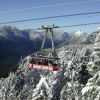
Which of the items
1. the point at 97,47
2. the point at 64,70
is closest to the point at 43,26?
the point at 97,47

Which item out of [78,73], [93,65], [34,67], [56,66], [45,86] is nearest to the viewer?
[93,65]

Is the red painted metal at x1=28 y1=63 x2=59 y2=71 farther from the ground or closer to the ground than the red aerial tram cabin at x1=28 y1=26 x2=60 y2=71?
closer to the ground

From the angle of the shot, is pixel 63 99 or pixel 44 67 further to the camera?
pixel 63 99

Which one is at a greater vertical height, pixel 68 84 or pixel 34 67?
pixel 34 67

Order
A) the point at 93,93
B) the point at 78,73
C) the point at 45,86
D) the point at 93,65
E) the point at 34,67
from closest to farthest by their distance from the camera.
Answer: the point at 93,93, the point at 93,65, the point at 34,67, the point at 78,73, the point at 45,86

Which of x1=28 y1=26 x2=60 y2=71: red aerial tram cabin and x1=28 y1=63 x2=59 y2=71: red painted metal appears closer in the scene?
x1=28 y1=26 x2=60 y2=71: red aerial tram cabin

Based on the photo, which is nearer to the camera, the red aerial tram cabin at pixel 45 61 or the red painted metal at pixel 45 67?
the red aerial tram cabin at pixel 45 61

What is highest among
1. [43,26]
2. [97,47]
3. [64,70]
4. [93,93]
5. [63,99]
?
[43,26]

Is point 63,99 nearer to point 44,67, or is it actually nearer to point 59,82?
point 59,82

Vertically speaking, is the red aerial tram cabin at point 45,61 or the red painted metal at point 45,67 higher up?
the red aerial tram cabin at point 45,61

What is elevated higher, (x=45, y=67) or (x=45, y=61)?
(x=45, y=61)

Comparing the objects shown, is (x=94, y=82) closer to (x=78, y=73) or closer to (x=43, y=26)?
(x=43, y=26)
